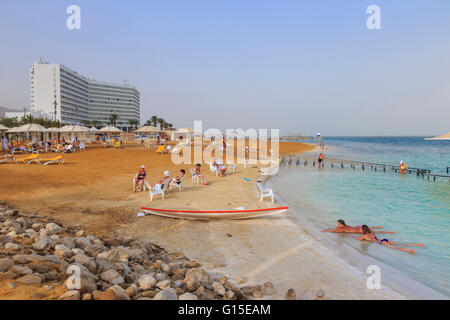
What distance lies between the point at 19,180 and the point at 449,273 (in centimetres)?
1749

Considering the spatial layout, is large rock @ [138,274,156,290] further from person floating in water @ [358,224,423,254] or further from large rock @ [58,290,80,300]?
person floating in water @ [358,224,423,254]

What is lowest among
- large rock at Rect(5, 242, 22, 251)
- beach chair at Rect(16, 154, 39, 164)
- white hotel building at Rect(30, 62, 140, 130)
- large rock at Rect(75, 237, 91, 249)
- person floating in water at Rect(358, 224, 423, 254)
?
person floating in water at Rect(358, 224, 423, 254)

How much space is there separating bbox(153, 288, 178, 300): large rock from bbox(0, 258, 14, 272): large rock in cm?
214

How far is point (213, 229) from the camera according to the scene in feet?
25.4

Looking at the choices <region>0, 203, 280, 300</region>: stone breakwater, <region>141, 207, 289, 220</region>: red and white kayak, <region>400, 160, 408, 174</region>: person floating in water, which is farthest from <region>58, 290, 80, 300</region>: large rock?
<region>400, 160, 408, 174</region>: person floating in water

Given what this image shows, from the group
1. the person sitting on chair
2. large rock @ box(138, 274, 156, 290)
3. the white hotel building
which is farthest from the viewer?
the white hotel building

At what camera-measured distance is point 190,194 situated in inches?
466

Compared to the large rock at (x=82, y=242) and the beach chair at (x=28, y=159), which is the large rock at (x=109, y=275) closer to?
the large rock at (x=82, y=242)

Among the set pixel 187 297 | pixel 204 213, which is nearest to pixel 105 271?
pixel 187 297

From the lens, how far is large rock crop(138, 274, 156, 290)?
3.88m

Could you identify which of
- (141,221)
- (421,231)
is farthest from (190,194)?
(421,231)

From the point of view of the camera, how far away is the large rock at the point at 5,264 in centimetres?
350

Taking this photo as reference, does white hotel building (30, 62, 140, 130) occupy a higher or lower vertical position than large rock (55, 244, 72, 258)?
higher
